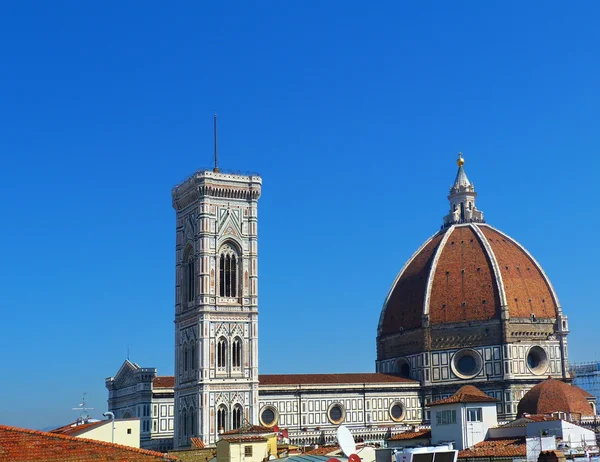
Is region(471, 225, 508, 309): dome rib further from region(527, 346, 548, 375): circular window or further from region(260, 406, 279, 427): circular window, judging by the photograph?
region(260, 406, 279, 427): circular window

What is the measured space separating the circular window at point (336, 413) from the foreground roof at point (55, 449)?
61139 mm

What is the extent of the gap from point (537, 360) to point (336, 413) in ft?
70.6

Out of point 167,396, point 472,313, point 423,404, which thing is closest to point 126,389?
point 167,396

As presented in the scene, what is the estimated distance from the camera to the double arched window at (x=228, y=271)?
81812 millimetres

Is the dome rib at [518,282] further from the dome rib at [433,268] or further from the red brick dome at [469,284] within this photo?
the dome rib at [433,268]

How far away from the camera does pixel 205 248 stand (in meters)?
80.9

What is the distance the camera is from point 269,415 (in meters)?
85.3

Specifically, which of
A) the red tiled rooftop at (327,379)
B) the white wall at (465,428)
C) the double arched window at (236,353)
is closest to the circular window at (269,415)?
the red tiled rooftop at (327,379)

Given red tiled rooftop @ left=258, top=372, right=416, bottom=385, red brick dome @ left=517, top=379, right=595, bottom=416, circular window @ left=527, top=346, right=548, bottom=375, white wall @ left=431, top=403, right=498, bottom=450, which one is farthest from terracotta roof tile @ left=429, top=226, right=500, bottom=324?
white wall @ left=431, top=403, right=498, bottom=450

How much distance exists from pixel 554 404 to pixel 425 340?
20290 millimetres

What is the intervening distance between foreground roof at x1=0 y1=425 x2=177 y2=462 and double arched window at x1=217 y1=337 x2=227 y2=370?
Result: 51.5 m

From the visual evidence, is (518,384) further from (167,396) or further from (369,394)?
(167,396)

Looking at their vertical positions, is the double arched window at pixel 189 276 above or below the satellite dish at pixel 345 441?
above

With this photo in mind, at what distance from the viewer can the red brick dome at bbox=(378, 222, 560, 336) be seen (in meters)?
98.8
